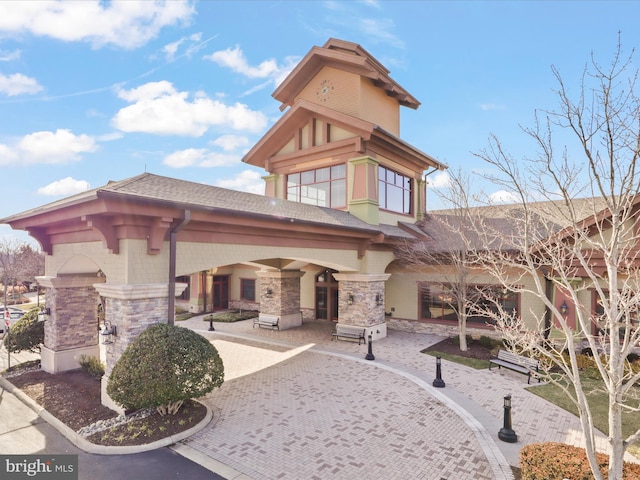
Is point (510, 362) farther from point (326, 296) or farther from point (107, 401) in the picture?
point (107, 401)

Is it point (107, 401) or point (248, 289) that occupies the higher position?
point (248, 289)

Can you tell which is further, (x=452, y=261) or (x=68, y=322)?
(x=452, y=261)

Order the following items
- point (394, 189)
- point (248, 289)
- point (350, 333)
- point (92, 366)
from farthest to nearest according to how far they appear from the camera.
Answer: point (248, 289), point (394, 189), point (350, 333), point (92, 366)

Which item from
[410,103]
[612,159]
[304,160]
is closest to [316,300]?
[304,160]

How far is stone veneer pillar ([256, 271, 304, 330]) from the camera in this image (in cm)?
2012

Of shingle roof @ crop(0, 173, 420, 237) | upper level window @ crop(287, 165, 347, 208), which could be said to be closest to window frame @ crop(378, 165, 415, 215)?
upper level window @ crop(287, 165, 347, 208)

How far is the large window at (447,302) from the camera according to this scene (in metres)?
17.2

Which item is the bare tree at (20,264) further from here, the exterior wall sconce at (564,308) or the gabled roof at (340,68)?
the exterior wall sconce at (564,308)

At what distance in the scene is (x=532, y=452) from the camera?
6.41m

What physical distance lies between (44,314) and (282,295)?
10.6m

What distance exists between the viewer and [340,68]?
20.0 m

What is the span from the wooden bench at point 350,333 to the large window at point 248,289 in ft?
36.8

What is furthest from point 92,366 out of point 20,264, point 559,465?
point 20,264

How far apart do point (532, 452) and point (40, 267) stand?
51.2 metres
